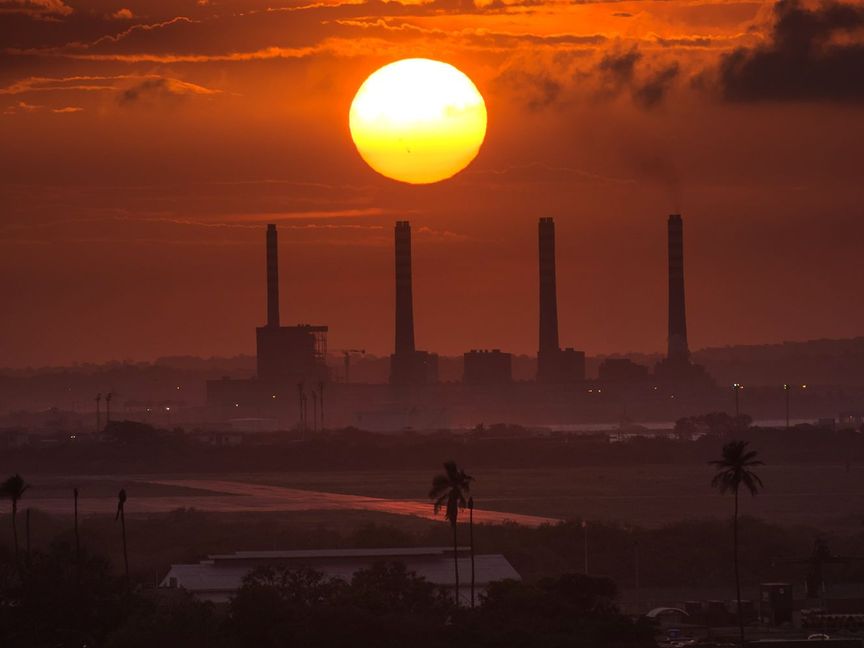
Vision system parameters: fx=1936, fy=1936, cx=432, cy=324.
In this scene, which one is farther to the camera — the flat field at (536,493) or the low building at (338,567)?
the flat field at (536,493)

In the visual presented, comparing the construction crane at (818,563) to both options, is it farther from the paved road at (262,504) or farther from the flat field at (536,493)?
the paved road at (262,504)

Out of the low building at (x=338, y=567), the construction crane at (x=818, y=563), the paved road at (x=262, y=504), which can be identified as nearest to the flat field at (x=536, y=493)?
the paved road at (x=262, y=504)

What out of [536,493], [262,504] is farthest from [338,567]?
[536,493]

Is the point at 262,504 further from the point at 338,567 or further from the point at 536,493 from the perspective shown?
the point at 338,567

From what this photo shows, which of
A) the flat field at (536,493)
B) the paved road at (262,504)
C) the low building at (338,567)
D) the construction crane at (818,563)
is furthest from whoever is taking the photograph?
the flat field at (536,493)

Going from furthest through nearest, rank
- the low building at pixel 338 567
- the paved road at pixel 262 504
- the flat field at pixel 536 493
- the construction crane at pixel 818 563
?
the flat field at pixel 536 493 < the paved road at pixel 262 504 < the construction crane at pixel 818 563 < the low building at pixel 338 567

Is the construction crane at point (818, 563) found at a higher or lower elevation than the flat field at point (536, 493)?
lower

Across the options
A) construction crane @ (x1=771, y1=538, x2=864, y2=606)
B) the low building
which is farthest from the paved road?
the low building
